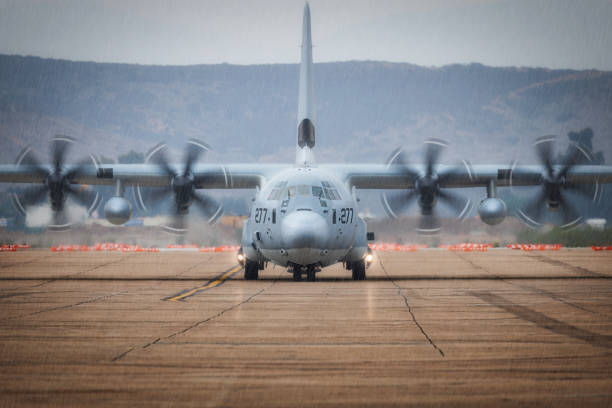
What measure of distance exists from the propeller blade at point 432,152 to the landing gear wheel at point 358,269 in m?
5.44

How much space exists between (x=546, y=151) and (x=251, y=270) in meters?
12.7

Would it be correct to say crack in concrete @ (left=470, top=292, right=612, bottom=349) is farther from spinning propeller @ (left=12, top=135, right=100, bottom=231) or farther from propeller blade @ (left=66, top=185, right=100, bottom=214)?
propeller blade @ (left=66, top=185, right=100, bottom=214)

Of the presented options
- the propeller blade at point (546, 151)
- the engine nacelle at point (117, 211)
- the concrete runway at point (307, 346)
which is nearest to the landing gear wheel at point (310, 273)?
the concrete runway at point (307, 346)

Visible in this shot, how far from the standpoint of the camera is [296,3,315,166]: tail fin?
27609 millimetres

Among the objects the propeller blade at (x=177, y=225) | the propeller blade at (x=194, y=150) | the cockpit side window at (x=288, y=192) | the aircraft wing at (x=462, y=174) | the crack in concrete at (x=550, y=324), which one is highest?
the propeller blade at (x=194, y=150)

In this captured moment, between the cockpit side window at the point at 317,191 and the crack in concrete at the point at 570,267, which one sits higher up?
the cockpit side window at the point at 317,191

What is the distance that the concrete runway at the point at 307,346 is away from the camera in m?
6.90

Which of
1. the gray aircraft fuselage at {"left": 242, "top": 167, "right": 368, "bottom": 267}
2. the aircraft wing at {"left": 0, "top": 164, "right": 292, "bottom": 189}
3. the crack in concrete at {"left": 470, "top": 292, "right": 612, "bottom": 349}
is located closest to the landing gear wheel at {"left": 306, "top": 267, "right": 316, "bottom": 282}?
the gray aircraft fuselage at {"left": 242, "top": 167, "right": 368, "bottom": 267}

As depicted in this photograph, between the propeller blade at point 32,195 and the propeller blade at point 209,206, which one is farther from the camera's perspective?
the propeller blade at point 32,195

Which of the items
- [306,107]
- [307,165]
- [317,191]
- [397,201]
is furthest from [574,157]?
[317,191]

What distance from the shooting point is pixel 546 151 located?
95.2 ft

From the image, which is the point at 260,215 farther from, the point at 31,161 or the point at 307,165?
the point at 31,161

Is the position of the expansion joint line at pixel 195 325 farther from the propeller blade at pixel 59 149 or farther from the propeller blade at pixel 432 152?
the propeller blade at pixel 59 149

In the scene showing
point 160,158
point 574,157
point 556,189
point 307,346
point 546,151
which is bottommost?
point 307,346
